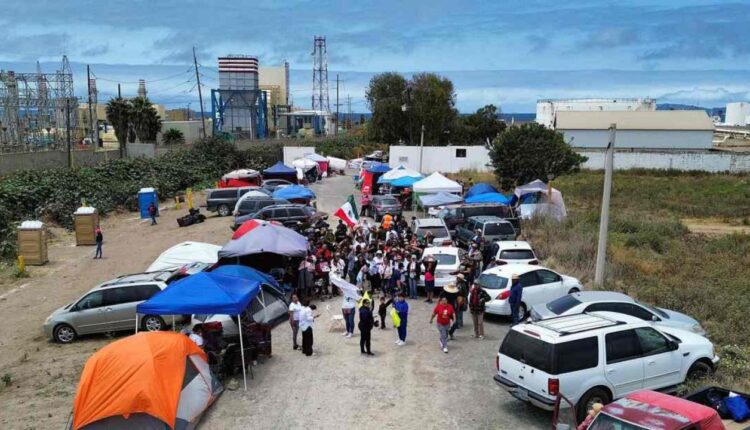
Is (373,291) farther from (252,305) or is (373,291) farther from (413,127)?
(413,127)

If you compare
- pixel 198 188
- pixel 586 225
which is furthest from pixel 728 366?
pixel 198 188

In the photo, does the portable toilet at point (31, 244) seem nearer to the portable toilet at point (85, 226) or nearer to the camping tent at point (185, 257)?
the portable toilet at point (85, 226)

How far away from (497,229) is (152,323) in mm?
12885

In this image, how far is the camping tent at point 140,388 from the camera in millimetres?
9117

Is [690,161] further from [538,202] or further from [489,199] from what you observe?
[489,199]

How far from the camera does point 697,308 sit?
50.8ft

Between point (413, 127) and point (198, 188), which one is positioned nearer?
point (198, 188)

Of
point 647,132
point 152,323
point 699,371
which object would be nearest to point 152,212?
point 152,323

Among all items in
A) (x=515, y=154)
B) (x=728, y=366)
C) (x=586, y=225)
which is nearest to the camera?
(x=728, y=366)

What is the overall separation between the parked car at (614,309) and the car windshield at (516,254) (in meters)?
5.00

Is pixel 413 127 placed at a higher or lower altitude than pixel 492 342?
higher

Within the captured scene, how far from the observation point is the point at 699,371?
35.6ft

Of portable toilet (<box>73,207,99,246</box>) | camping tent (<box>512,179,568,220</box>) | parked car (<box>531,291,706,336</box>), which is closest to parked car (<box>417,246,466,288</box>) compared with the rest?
parked car (<box>531,291,706,336</box>)

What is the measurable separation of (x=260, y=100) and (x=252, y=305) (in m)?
86.9
